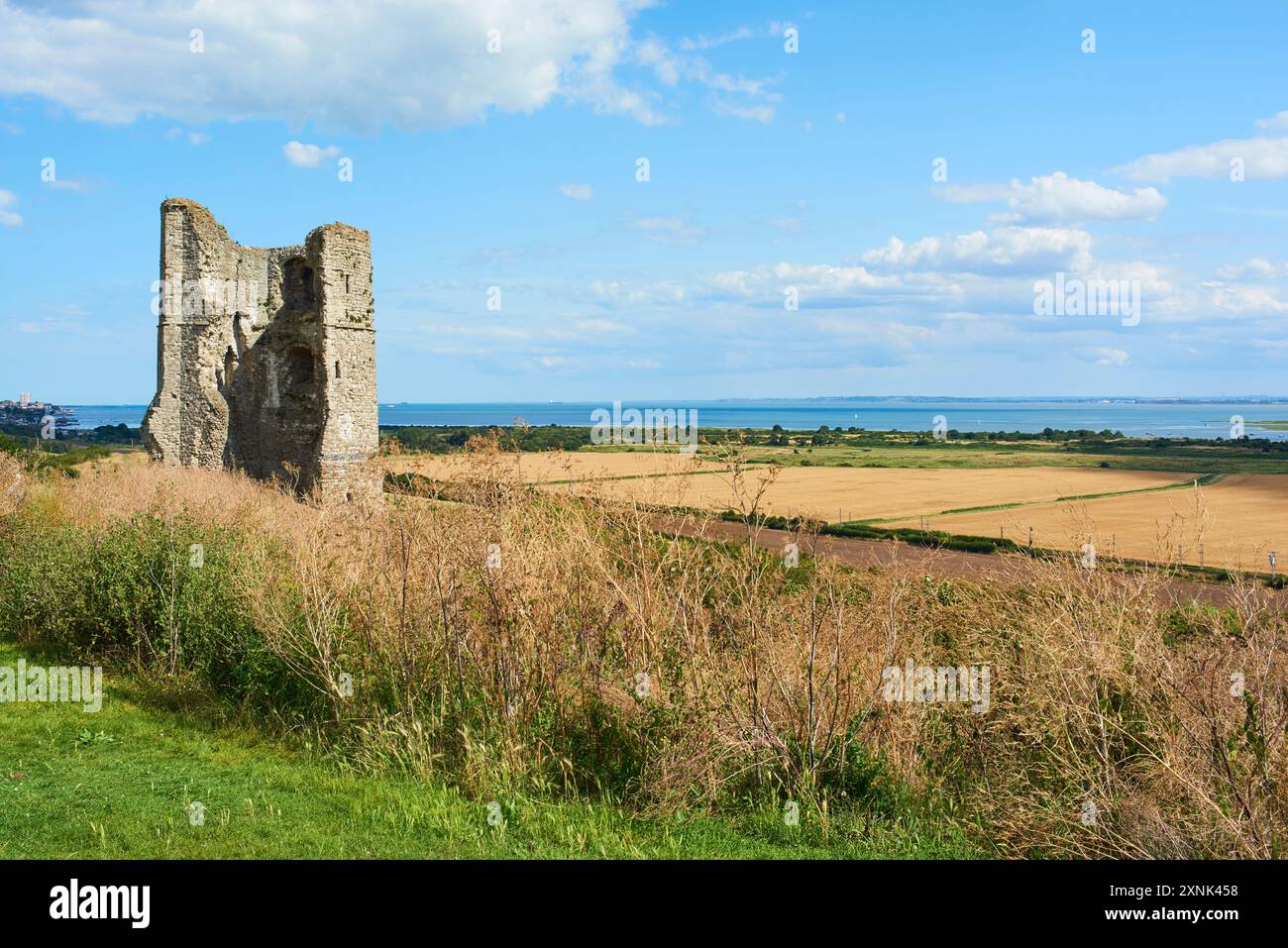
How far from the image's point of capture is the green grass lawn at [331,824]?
5656mm

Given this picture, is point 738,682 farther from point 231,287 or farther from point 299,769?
point 231,287

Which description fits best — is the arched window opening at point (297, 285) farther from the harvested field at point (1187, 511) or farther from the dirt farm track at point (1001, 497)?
the harvested field at point (1187, 511)

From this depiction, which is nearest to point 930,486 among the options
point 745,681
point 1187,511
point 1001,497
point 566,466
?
point 1001,497

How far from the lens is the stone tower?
67.3 feet

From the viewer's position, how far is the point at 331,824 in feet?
19.9

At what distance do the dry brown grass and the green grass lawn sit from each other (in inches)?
13.4

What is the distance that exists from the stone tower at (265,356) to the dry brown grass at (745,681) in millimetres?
11869

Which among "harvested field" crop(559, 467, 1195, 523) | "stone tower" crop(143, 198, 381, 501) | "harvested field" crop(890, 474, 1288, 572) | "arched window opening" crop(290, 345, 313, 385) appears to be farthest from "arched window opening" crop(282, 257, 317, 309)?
"harvested field" crop(559, 467, 1195, 523)

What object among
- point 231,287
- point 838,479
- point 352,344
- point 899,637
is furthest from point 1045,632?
point 838,479

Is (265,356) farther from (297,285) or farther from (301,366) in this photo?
(297,285)

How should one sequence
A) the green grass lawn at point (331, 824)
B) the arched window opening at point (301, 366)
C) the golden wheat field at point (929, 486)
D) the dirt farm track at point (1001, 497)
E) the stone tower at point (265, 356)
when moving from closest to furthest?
the green grass lawn at point (331, 824), the dirt farm track at point (1001, 497), the stone tower at point (265, 356), the arched window opening at point (301, 366), the golden wheat field at point (929, 486)

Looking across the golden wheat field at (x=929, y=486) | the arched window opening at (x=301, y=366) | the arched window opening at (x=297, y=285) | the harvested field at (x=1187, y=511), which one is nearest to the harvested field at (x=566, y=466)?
the harvested field at (x=1187, y=511)

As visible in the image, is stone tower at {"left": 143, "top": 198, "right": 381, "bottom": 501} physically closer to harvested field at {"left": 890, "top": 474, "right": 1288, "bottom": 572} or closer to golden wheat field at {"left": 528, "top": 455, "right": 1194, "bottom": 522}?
harvested field at {"left": 890, "top": 474, "right": 1288, "bottom": 572}
